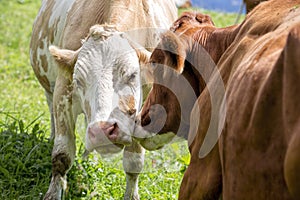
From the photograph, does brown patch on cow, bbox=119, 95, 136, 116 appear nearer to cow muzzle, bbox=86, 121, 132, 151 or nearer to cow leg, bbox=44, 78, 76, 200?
cow muzzle, bbox=86, 121, 132, 151

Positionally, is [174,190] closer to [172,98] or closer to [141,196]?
[141,196]

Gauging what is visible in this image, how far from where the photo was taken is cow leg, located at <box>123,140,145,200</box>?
5992mm

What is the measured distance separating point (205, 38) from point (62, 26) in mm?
2500

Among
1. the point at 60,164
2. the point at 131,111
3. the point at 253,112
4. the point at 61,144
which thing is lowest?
the point at 60,164

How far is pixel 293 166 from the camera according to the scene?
2.44 metres

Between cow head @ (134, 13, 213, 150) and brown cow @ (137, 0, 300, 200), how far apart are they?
0.05ft

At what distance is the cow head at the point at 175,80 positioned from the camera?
3941mm

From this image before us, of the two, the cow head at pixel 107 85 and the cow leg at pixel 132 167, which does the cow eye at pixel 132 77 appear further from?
the cow leg at pixel 132 167

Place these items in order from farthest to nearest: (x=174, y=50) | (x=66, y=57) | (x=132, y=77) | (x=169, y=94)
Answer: (x=66, y=57) < (x=132, y=77) < (x=169, y=94) < (x=174, y=50)

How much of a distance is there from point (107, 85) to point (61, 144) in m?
1.19

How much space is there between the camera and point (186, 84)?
4.08 m

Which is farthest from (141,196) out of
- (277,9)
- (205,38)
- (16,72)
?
(16,72)

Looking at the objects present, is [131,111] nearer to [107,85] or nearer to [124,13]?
[107,85]

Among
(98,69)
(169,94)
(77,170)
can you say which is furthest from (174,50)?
(77,170)
